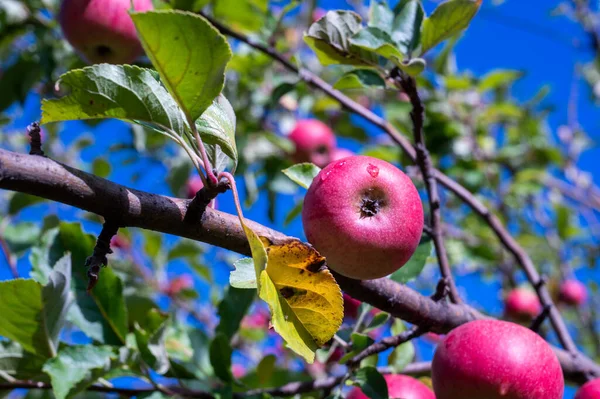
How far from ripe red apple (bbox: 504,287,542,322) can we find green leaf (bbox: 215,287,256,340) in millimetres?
1816

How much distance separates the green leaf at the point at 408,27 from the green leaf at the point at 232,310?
2.07ft

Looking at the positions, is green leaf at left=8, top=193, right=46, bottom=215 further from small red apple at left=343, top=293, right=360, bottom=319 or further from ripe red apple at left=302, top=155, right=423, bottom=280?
ripe red apple at left=302, top=155, right=423, bottom=280

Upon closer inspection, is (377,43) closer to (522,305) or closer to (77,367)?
(77,367)

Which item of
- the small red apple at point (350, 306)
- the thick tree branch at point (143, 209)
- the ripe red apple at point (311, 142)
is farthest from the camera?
the ripe red apple at point (311, 142)

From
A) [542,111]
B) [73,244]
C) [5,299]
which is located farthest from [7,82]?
[542,111]

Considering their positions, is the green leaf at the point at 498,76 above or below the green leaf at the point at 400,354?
above

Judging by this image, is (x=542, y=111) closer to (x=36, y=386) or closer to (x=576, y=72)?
(x=576, y=72)

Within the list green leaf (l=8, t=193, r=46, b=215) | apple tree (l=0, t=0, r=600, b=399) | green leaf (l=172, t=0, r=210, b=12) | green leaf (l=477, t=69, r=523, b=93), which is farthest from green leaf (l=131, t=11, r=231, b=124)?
green leaf (l=477, t=69, r=523, b=93)

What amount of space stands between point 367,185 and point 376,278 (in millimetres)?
141

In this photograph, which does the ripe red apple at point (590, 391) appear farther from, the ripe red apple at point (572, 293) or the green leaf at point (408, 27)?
the ripe red apple at point (572, 293)

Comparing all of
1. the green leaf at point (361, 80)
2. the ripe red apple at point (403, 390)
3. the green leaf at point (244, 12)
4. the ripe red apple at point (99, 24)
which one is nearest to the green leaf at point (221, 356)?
the ripe red apple at point (403, 390)

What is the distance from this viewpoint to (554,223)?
3361 mm

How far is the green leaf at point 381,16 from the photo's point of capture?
1.29 m

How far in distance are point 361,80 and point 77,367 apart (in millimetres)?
793
